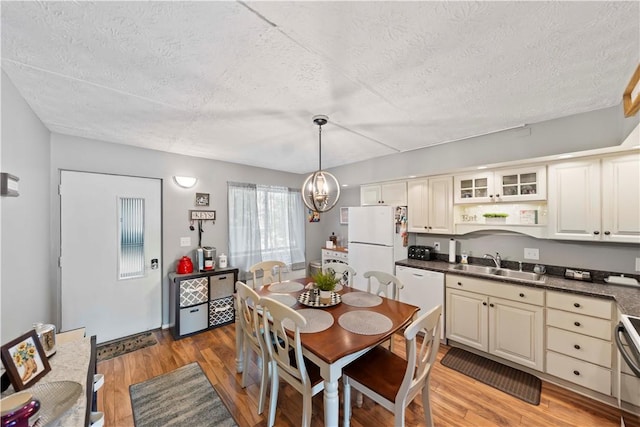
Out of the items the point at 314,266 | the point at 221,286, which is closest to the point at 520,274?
the point at 314,266

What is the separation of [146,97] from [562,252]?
4093mm

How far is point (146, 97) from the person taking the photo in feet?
5.97

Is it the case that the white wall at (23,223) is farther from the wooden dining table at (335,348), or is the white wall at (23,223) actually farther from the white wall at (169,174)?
the wooden dining table at (335,348)

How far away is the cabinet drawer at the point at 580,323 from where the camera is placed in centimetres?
188

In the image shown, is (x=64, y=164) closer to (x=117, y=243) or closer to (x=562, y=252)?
(x=117, y=243)

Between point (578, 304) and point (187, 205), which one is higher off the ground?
point (187, 205)

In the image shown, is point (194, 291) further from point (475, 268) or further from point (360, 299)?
point (475, 268)

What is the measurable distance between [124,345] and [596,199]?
16.8 ft

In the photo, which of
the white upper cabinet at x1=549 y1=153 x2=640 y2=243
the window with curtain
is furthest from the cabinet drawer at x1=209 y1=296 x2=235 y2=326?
the white upper cabinet at x1=549 y1=153 x2=640 y2=243

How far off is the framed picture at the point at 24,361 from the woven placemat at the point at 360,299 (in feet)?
6.22

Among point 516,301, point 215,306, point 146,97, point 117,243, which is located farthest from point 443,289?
point 117,243

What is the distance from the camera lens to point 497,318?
2.43 meters

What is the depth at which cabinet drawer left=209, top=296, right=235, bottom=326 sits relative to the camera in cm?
330

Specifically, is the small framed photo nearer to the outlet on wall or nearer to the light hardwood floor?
the light hardwood floor
